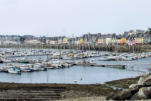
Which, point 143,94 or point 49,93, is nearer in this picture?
point 143,94

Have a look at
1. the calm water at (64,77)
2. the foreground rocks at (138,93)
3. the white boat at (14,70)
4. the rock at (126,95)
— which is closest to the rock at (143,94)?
the foreground rocks at (138,93)

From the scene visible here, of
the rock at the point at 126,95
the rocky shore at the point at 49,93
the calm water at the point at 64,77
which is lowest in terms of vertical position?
the calm water at the point at 64,77

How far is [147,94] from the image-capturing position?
1750 centimetres

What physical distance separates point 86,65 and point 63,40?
10538 centimetres

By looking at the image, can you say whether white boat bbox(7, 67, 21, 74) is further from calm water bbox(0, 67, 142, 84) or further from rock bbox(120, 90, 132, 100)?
rock bbox(120, 90, 132, 100)

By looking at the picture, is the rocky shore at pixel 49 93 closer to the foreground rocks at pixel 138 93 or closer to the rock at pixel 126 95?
the foreground rocks at pixel 138 93

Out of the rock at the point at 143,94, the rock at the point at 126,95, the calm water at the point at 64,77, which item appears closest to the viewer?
the rock at the point at 143,94

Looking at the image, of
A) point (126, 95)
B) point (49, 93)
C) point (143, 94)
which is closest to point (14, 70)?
point (49, 93)

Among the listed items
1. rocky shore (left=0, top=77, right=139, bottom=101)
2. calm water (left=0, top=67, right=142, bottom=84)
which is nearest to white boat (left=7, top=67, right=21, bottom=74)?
calm water (left=0, top=67, right=142, bottom=84)

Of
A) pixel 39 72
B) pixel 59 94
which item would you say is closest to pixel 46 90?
pixel 59 94

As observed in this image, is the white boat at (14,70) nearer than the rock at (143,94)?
No

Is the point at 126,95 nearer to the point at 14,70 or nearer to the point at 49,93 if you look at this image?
the point at 49,93

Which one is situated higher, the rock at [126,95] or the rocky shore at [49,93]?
the rock at [126,95]

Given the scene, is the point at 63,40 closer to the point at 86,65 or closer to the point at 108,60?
the point at 108,60
